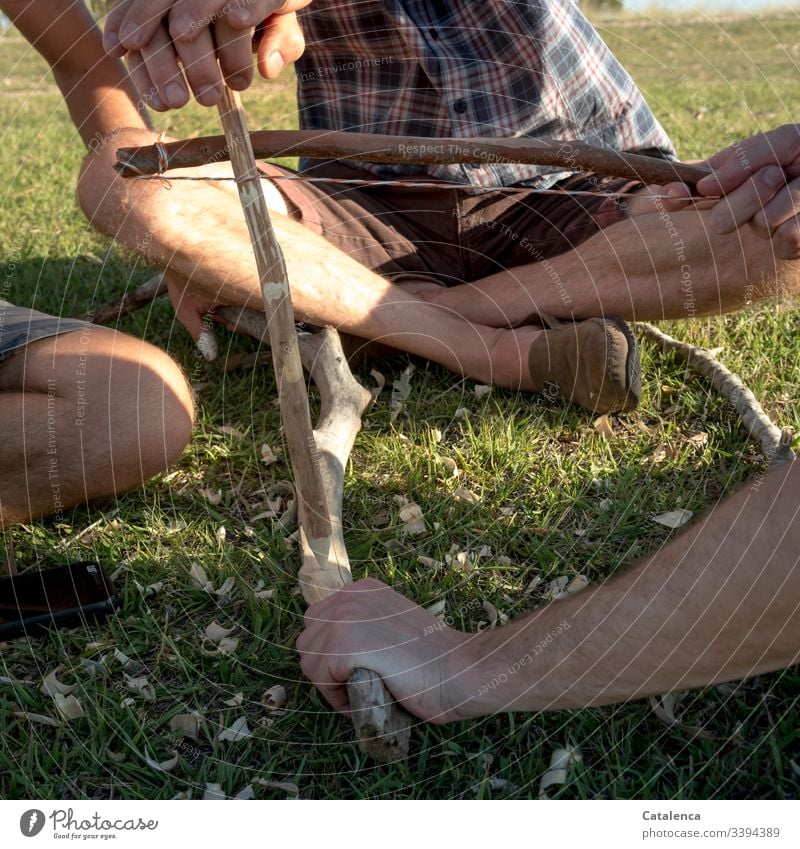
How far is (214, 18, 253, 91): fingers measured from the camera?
3.94ft

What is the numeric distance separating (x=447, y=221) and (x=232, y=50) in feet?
3.40

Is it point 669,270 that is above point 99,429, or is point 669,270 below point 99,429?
above

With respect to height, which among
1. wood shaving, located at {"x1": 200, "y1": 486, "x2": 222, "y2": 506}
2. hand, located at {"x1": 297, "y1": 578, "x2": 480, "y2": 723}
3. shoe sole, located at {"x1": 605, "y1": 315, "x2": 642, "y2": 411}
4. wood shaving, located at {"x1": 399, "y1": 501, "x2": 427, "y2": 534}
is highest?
shoe sole, located at {"x1": 605, "y1": 315, "x2": 642, "y2": 411}

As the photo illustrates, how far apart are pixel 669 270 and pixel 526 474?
2.08 ft

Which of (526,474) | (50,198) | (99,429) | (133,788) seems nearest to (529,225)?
(526,474)

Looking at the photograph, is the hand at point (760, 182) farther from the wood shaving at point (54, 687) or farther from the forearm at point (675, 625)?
the wood shaving at point (54, 687)

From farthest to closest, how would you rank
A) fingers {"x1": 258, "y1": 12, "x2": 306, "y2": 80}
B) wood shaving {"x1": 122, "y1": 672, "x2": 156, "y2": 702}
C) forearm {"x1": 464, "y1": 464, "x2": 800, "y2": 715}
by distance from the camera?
1. wood shaving {"x1": 122, "y1": 672, "x2": 156, "y2": 702}
2. fingers {"x1": 258, "y1": 12, "x2": 306, "y2": 80}
3. forearm {"x1": 464, "y1": 464, "x2": 800, "y2": 715}

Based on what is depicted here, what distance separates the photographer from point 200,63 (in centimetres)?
119

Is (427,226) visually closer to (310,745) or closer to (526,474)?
(526,474)

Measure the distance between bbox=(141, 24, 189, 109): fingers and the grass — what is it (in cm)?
81

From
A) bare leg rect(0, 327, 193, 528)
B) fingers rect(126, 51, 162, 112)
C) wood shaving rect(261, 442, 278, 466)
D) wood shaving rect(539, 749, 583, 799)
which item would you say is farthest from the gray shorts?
wood shaving rect(539, 749, 583, 799)

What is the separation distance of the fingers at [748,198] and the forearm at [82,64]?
4.21ft

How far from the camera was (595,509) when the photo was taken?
1.70 m

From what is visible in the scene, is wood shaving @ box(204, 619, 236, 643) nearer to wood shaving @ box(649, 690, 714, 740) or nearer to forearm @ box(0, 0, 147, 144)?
wood shaving @ box(649, 690, 714, 740)
